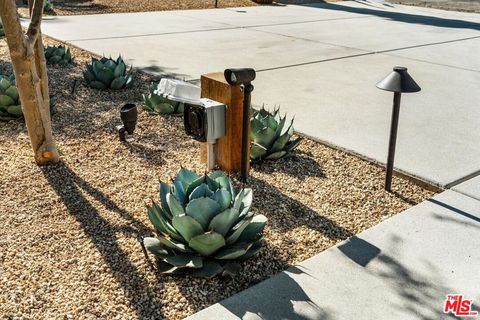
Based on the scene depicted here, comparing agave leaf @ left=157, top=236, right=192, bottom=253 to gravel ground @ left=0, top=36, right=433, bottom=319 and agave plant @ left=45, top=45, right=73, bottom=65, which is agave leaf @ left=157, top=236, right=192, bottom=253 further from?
agave plant @ left=45, top=45, right=73, bottom=65

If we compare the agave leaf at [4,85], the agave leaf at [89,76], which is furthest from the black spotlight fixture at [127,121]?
the agave leaf at [89,76]

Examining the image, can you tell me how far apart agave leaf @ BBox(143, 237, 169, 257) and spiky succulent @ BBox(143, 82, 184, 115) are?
2.83 meters

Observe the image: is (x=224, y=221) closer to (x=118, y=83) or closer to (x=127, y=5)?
(x=118, y=83)

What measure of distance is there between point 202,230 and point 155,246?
38 cm

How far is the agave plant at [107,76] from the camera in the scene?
22.6 feet

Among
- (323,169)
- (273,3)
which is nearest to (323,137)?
(323,169)

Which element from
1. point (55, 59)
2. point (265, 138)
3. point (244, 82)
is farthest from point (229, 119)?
point (55, 59)

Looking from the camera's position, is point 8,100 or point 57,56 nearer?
point 8,100

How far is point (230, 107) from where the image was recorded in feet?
14.4

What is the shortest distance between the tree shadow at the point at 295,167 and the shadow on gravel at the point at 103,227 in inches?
55.6

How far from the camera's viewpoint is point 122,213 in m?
4.02

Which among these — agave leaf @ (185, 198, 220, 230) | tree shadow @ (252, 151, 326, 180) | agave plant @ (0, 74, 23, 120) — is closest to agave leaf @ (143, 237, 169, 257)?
agave leaf @ (185, 198, 220, 230)

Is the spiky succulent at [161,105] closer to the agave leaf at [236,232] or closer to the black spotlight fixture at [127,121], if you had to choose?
the black spotlight fixture at [127,121]

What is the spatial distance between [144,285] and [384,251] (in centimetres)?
155
